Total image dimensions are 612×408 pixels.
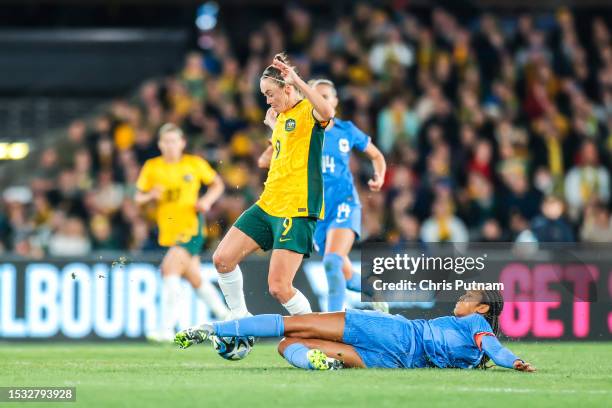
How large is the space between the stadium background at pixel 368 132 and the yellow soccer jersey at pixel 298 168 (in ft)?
15.9

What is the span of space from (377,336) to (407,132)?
906cm

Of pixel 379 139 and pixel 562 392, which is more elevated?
pixel 379 139

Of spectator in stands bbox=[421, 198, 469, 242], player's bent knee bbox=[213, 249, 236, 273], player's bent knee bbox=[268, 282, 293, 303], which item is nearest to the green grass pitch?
player's bent knee bbox=[268, 282, 293, 303]

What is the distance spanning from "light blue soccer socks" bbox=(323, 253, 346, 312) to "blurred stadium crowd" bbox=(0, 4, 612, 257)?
3514mm

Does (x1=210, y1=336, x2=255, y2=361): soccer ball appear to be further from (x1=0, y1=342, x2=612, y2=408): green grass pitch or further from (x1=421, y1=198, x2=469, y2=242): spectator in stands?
(x1=421, y1=198, x2=469, y2=242): spectator in stands

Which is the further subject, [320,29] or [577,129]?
[320,29]

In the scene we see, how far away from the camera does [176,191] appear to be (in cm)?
1462

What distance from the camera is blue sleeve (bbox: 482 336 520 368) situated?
9.75 meters

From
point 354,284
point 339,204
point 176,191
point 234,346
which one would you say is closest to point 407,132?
point 176,191

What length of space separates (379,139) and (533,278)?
3960 mm

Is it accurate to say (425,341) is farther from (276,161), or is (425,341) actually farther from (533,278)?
(533,278)

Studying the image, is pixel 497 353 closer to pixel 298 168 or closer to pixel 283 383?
pixel 283 383

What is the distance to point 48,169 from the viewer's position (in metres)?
20.1

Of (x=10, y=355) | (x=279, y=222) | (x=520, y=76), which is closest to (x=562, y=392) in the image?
(x=279, y=222)
